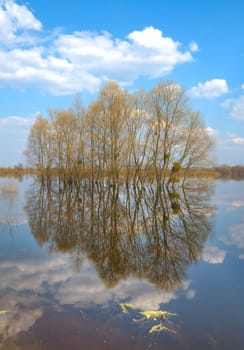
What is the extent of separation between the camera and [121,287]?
5.99 m

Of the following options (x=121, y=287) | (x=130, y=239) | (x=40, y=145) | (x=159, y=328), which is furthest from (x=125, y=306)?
(x=40, y=145)

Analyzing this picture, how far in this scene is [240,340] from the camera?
4.16m

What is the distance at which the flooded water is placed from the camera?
4.23m

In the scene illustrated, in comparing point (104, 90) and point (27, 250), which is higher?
point (104, 90)

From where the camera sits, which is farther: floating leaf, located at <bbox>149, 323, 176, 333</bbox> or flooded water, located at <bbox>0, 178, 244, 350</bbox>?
floating leaf, located at <bbox>149, 323, 176, 333</bbox>

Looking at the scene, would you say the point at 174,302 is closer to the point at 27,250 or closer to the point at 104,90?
the point at 27,250

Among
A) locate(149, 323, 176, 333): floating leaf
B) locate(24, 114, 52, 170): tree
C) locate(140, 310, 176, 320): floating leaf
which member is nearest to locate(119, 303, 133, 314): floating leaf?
locate(140, 310, 176, 320): floating leaf

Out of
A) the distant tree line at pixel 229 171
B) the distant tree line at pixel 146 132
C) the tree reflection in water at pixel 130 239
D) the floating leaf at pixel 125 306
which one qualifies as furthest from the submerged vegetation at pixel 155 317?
the distant tree line at pixel 229 171

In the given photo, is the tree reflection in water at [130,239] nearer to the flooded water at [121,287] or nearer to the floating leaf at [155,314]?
the flooded water at [121,287]

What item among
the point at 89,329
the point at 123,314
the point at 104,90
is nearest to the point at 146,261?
the point at 123,314

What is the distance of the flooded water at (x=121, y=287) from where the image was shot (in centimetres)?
423

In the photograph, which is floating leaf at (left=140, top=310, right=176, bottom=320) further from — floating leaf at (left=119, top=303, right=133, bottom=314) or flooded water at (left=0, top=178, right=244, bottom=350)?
floating leaf at (left=119, top=303, right=133, bottom=314)

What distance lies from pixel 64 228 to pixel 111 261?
4.59 m

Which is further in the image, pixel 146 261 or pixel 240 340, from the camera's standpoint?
pixel 146 261
